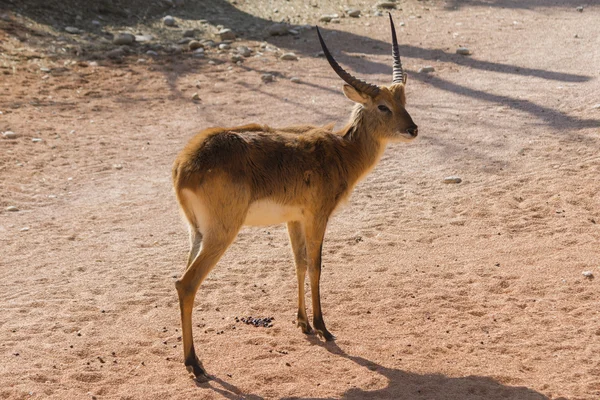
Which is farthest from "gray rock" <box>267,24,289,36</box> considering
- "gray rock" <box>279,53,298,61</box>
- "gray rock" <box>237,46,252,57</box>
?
"gray rock" <box>279,53,298,61</box>

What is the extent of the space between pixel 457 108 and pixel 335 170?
724cm

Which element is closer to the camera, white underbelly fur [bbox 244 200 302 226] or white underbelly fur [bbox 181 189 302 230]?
white underbelly fur [bbox 181 189 302 230]

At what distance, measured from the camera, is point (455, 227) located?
9289mm

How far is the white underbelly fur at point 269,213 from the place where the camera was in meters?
6.38

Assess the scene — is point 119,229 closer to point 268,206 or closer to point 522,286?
point 268,206

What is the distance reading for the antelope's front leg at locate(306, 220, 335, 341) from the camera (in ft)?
22.2

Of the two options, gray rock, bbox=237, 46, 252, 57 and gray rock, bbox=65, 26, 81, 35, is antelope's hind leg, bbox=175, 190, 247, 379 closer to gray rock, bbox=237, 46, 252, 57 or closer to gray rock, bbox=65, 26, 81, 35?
gray rock, bbox=237, 46, 252, 57

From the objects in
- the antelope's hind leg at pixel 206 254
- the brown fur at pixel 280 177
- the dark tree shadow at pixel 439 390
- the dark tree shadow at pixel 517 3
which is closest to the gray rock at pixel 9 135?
the brown fur at pixel 280 177

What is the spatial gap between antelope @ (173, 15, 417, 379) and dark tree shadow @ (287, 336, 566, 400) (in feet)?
3.22

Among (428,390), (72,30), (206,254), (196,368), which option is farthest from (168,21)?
(428,390)

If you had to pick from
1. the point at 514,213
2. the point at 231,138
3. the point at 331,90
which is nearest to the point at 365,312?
the point at 231,138

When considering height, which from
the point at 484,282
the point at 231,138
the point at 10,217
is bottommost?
the point at 10,217

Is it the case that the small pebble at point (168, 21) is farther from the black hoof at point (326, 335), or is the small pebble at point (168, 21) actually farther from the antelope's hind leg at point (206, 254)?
the antelope's hind leg at point (206, 254)

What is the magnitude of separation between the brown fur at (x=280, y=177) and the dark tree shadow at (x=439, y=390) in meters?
1.00
